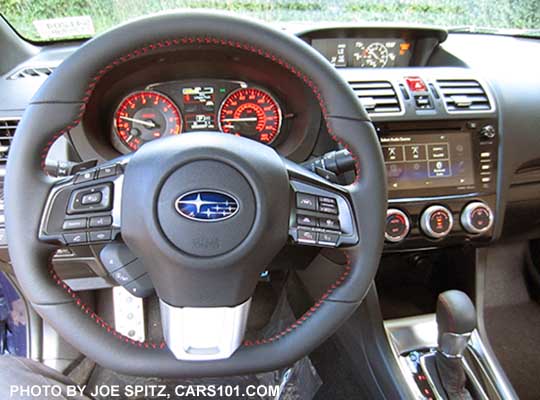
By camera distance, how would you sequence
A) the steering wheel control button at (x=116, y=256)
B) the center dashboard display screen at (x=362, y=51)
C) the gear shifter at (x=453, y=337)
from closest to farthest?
the steering wheel control button at (x=116, y=256) → the gear shifter at (x=453, y=337) → the center dashboard display screen at (x=362, y=51)

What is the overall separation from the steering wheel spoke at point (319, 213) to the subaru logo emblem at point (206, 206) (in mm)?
109

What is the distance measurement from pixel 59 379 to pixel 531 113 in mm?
1373

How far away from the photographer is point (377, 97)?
1371 mm

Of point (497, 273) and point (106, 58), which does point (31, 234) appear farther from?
point (497, 273)

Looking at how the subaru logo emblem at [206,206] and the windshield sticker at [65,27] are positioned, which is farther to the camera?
the windshield sticker at [65,27]

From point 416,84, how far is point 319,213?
0.68m

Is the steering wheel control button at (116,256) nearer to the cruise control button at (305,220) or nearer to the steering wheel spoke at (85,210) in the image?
the steering wheel spoke at (85,210)

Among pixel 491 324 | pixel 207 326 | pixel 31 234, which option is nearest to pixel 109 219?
pixel 31 234

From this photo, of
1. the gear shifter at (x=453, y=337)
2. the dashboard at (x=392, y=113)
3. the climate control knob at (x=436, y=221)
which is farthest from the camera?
the climate control knob at (x=436, y=221)

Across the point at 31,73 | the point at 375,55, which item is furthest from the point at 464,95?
the point at 31,73

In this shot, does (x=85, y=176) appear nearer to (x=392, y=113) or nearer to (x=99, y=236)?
(x=99, y=236)

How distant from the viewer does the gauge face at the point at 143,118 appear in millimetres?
1219

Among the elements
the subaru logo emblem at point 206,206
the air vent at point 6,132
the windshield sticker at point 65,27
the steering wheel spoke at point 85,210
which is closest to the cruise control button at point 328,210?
the subaru logo emblem at point 206,206

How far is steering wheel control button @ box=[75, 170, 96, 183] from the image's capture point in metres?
0.89
